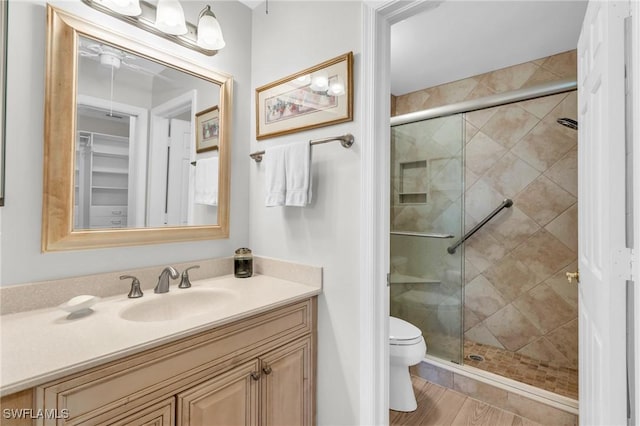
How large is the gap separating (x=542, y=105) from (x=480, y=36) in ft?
2.58

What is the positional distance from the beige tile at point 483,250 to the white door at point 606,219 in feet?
4.78

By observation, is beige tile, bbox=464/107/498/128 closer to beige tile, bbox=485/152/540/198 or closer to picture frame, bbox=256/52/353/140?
beige tile, bbox=485/152/540/198

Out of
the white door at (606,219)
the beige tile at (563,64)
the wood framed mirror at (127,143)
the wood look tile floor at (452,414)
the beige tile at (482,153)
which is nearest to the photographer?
the white door at (606,219)

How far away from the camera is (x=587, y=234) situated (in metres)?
1.18

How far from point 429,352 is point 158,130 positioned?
2335 millimetres

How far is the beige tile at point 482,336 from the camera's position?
2.56m

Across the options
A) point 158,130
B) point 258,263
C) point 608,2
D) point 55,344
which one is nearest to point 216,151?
point 158,130

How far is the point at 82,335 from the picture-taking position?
2.88 ft

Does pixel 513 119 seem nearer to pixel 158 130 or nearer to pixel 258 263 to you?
pixel 258 263

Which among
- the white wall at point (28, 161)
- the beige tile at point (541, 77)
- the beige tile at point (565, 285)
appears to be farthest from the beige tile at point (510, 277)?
the white wall at point (28, 161)

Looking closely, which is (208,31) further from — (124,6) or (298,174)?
(298,174)

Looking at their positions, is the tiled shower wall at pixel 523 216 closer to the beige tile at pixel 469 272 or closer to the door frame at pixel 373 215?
the beige tile at pixel 469 272

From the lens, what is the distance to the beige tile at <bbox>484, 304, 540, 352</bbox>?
241cm

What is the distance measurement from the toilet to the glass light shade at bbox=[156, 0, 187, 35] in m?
1.95
